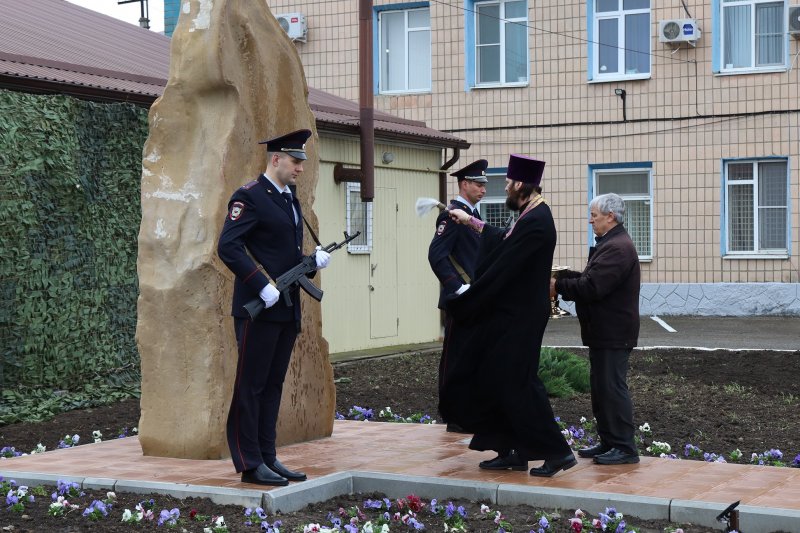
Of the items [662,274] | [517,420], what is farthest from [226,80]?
[662,274]

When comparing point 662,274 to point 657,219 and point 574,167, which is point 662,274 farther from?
point 574,167

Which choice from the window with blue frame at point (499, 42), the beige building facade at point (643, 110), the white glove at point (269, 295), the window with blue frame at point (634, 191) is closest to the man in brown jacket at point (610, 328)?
the white glove at point (269, 295)

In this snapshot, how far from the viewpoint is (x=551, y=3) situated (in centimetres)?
A: 2447

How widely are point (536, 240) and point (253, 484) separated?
2.24 meters

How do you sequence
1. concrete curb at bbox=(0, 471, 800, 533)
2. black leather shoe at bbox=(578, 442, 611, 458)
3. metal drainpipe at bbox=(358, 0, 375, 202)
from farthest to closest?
metal drainpipe at bbox=(358, 0, 375, 202) < black leather shoe at bbox=(578, 442, 611, 458) < concrete curb at bbox=(0, 471, 800, 533)

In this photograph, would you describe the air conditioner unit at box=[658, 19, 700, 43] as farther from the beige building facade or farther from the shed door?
the shed door

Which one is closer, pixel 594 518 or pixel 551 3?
pixel 594 518

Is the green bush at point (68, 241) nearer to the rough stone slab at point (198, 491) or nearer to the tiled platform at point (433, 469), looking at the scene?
the tiled platform at point (433, 469)

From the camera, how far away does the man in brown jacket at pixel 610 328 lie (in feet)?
26.9

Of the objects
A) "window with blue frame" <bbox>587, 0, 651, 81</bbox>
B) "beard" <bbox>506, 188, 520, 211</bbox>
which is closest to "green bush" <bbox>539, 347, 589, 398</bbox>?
"beard" <bbox>506, 188, 520, 211</bbox>

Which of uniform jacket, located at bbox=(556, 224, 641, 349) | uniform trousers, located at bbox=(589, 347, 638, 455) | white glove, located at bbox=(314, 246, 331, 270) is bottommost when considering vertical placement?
uniform trousers, located at bbox=(589, 347, 638, 455)

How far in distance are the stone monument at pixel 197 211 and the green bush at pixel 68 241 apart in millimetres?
2775

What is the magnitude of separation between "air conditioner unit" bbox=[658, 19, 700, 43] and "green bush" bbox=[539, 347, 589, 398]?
11898mm

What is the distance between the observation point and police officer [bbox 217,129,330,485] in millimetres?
7469
